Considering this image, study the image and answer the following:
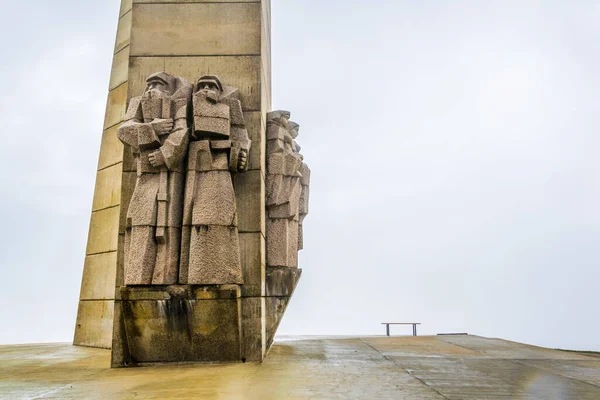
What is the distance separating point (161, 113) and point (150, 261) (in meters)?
2.04

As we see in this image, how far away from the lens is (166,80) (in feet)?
22.4

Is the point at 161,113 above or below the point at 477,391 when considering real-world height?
above

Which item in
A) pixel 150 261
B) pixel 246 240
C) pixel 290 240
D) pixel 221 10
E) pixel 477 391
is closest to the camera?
pixel 477 391

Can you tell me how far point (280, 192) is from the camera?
784cm

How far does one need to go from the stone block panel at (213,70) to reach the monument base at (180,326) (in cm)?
290

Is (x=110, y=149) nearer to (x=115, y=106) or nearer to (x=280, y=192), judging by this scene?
(x=115, y=106)

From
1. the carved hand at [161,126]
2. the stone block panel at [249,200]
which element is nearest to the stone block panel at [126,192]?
the carved hand at [161,126]

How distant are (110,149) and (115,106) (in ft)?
3.42

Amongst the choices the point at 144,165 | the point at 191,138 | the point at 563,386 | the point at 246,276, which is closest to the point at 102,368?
the point at 246,276

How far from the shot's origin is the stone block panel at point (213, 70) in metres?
7.22

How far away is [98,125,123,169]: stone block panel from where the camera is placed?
10422mm

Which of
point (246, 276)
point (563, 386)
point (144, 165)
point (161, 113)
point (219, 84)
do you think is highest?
point (219, 84)

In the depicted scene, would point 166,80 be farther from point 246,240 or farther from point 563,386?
point 563,386

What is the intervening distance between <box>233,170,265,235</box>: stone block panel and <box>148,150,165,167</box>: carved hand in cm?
108
